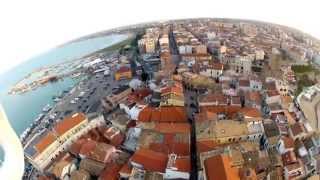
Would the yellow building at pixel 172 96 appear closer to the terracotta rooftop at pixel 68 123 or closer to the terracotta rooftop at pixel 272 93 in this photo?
the terracotta rooftop at pixel 68 123

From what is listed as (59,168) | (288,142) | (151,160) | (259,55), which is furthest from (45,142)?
(259,55)

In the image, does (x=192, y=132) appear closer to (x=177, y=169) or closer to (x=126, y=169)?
(x=177, y=169)

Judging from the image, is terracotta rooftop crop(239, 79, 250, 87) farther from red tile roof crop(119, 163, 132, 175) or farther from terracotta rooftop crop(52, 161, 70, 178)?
terracotta rooftop crop(52, 161, 70, 178)

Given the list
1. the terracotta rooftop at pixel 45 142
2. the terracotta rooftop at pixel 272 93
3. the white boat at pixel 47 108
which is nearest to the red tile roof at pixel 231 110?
the terracotta rooftop at pixel 272 93

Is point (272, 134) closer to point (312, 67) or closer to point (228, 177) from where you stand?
point (228, 177)

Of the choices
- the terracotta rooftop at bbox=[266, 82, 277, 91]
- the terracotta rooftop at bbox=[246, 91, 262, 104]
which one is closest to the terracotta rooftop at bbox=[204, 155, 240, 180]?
the terracotta rooftop at bbox=[246, 91, 262, 104]

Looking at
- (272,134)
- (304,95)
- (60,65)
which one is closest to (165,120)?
(272,134)

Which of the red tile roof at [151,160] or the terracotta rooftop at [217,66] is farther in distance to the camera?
the terracotta rooftop at [217,66]
